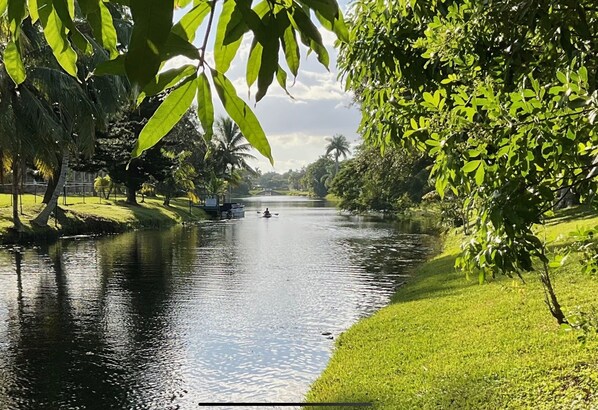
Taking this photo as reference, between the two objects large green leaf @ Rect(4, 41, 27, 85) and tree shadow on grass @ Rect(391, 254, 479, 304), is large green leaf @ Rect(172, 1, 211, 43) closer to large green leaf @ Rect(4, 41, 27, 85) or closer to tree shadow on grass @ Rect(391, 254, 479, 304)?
large green leaf @ Rect(4, 41, 27, 85)

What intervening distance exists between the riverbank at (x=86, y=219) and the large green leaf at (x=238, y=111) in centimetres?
2215

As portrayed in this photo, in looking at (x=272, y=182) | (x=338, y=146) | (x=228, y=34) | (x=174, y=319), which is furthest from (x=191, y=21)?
(x=272, y=182)

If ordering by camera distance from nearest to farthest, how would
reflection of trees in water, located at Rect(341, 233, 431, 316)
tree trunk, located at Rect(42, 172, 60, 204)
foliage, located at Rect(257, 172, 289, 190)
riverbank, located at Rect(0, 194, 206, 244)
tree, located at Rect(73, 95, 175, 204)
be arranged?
reflection of trees in water, located at Rect(341, 233, 431, 316) → riverbank, located at Rect(0, 194, 206, 244) → tree trunk, located at Rect(42, 172, 60, 204) → tree, located at Rect(73, 95, 175, 204) → foliage, located at Rect(257, 172, 289, 190)

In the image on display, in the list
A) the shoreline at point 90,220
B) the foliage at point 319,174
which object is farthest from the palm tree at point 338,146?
the shoreline at point 90,220

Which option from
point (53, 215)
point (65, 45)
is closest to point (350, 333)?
point (65, 45)

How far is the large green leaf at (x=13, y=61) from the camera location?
1.19 metres

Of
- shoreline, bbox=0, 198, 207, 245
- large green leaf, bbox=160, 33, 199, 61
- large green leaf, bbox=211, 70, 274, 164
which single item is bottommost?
shoreline, bbox=0, 198, 207, 245

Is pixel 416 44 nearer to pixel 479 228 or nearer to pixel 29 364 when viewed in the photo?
pixel 479 228

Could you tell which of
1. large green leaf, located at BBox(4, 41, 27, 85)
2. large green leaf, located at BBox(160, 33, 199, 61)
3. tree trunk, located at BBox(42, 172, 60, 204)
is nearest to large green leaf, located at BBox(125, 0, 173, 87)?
large green leaf, located at BBox(160, 33, 199, 61)

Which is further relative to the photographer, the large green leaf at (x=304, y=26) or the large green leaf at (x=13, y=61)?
the large green leaf at (x=13, y=61)

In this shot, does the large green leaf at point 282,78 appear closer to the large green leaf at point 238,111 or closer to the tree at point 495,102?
the large green leaf at point 238,111

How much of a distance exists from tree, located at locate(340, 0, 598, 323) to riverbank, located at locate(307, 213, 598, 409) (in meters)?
0.68

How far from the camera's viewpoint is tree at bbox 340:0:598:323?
6.94 ft

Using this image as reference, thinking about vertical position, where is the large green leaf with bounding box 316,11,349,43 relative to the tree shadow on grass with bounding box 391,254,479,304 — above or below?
above
